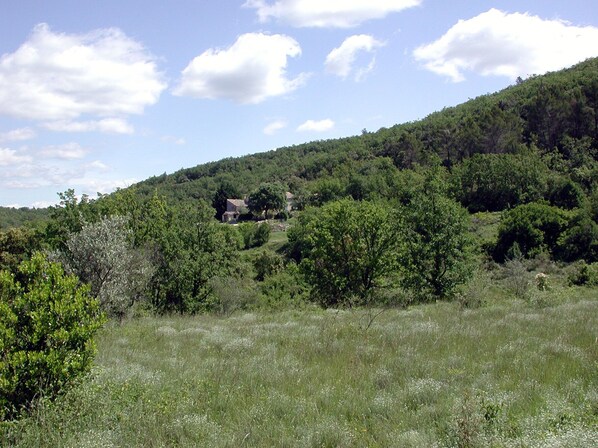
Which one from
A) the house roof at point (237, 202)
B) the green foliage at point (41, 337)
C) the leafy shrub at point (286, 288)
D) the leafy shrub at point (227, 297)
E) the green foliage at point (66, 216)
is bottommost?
the leafy shrub at point (286, 288)

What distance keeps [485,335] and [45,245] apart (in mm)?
24605

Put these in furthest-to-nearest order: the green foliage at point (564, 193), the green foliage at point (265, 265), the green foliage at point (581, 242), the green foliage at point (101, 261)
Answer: the green foliage at point (265, 265) < the green foliage at point (564, 193) < the green foliage at point (581, 242) < the green foliage at point (101, 261)

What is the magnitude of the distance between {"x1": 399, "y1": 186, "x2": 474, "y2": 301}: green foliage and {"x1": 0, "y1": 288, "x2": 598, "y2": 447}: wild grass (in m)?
12.5

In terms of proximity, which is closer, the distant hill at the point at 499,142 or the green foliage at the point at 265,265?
the green foliage at the point at 265,265

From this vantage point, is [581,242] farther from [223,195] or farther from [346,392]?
[223,195]

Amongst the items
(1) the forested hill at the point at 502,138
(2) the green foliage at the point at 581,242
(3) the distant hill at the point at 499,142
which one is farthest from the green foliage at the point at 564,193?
(2) the green foliage at the point at 581,242

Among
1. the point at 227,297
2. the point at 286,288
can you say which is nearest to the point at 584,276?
the point at 286,288

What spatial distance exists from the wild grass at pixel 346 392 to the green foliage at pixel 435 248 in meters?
12.5

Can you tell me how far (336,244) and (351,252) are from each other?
102 cm

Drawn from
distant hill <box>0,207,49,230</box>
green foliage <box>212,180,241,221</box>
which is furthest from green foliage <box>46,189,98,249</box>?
green foliage <box>212,180,241,221</box>

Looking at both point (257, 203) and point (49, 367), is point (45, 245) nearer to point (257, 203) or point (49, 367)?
point (49, 367)

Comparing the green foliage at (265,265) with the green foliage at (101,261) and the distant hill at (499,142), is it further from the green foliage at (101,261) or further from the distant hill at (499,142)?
the green foliage at (101,261)

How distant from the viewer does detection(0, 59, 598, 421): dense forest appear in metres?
5.45

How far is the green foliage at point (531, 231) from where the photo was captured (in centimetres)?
4284
